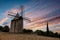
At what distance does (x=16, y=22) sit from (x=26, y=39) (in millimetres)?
7047

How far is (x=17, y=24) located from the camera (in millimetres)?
14492

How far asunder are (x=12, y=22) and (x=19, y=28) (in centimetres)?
125

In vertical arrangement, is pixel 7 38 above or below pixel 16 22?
below

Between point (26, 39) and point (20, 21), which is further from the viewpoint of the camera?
point (20, 21)

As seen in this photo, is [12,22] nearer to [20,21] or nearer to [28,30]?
[20,21]

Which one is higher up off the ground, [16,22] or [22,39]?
[16,22]

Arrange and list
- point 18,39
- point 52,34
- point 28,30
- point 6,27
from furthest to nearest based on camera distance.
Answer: point 6,27, point 28,30, point 52,34, point 18,39

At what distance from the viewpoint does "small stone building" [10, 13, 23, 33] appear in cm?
1387

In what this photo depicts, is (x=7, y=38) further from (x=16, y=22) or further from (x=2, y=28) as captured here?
(x=16, y=22)

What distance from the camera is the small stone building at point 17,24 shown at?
13.9 m

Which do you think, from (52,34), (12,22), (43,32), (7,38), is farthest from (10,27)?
(7,38)

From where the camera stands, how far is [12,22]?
14.7m

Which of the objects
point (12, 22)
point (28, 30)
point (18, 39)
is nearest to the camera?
point (18, 39)

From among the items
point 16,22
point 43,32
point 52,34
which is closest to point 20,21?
point 16,22
